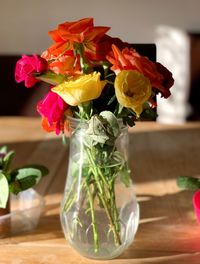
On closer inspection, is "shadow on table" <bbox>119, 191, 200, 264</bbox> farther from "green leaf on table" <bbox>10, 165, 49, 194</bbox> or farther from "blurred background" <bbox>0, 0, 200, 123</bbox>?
"blurred background" <bbox>0, 0, 200, 123</bbox>

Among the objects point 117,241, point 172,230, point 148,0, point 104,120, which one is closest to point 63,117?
point 104,120

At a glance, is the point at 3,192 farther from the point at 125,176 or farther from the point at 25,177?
the point at 125,176

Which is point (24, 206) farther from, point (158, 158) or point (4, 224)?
point (158, 158)

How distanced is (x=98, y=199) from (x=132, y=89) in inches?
9.0

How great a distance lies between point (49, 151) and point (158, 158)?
1.10 ft

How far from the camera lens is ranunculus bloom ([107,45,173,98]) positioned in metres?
0.82

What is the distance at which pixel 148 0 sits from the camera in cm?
247

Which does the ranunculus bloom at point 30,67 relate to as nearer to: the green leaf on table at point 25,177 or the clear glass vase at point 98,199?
the clear glass vase at point 98,199

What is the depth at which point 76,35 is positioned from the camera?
847 mm

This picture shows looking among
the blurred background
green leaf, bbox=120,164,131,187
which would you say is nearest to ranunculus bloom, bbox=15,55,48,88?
green leaf, bbox=120,164,131,187

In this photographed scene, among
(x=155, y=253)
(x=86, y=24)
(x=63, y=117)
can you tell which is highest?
(x=86, y=24)

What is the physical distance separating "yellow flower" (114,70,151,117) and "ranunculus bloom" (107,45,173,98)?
0.05 ft

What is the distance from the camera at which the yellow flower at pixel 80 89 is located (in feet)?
2.68

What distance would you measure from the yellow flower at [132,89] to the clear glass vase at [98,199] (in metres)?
0.09
